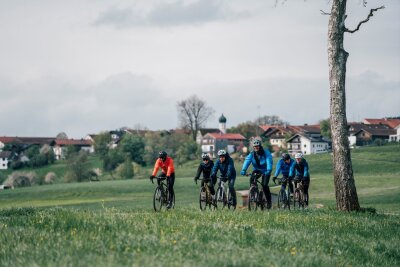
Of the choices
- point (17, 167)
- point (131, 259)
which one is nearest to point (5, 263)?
point (131, 259)

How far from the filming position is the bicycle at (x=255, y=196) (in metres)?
21.8

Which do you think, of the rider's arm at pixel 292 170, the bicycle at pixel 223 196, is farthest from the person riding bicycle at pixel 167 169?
the rider's arm at pixel 292 170

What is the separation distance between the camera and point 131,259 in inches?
344

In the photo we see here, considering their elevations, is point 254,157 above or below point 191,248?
above

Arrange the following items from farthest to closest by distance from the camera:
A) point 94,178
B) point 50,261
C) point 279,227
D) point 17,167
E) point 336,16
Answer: point 17,167 → point 94,178 → point 336,16 → point 279,227 → point 50,261

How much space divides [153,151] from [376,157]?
52.4m

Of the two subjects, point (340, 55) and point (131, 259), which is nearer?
point (131, 259)

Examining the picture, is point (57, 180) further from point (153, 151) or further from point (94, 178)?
point (153, 151)

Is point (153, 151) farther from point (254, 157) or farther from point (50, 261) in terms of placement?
point (50, 261)

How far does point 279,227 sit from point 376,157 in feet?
317

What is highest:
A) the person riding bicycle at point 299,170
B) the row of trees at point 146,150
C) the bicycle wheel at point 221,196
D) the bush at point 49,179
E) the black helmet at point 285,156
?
the row of trees at point 146,150

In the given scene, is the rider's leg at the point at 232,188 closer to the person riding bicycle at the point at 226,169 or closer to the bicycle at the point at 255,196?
the person riding bicycle at the point at 226,169

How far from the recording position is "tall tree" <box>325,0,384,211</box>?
846 inches

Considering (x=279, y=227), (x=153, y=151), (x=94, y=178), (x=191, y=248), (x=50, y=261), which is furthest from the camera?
(x=153, y=151)
